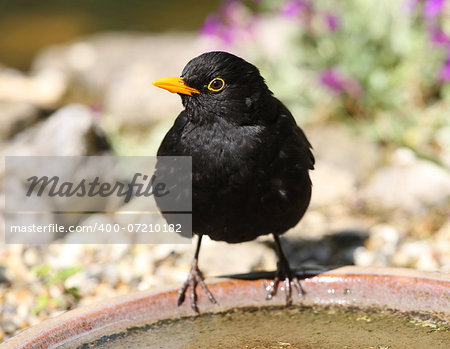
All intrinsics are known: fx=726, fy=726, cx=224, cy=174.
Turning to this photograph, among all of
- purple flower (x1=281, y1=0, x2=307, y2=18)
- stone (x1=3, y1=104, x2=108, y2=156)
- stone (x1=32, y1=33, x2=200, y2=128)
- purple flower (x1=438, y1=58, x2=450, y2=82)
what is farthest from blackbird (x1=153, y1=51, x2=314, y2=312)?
stone (x1=32, y1=33, x2=200, y2=128)

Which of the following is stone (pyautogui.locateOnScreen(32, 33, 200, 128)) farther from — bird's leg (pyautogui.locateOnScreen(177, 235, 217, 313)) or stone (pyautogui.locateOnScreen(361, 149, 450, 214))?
bird's leg (pyautogui.locateOnScreen(177, 235, 217, 313))

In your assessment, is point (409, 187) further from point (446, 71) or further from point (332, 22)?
point (332, 22)

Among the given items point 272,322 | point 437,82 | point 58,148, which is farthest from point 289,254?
point 437,82

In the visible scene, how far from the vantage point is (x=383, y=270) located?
3.35 meters

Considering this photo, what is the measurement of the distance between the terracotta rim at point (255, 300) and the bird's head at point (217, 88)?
81 centimetres

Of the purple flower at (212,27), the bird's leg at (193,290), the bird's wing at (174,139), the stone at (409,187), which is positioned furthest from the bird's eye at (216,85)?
the purple flower at (212,27)

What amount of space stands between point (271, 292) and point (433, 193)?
2.32 metres

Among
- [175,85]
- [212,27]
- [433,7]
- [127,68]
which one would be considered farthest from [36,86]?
[175,85]

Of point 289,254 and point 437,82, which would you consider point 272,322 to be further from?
point 437,82

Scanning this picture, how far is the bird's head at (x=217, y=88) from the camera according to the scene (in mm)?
3307

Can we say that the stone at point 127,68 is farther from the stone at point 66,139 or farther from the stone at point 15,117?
the stone at point 66,139

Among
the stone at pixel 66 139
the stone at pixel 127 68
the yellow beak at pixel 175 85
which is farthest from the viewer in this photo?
the stone at pixel 127 68

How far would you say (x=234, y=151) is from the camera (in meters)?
3.30

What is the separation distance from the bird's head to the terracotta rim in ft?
2.64
